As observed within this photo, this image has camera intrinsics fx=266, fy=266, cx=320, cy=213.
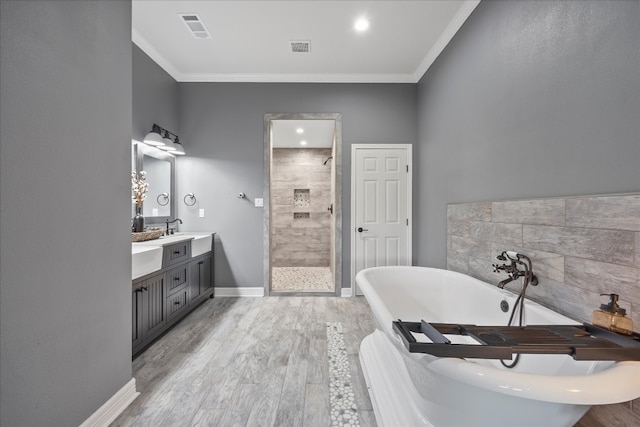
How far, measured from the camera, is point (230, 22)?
2.41 metres

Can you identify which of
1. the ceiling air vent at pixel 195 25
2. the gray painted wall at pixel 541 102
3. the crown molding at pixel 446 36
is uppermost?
the ceiling air vent at pixel 195 25

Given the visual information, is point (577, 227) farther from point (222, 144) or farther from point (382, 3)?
point (222, 144)

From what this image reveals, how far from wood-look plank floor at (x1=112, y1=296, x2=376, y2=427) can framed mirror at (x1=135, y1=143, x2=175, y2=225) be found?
1209 millimetres

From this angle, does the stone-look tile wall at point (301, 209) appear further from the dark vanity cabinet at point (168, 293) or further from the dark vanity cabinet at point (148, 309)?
the dark vanity cabinet at point (148, 309)

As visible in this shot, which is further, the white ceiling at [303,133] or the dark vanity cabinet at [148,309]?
the white ceiling at [303,133]

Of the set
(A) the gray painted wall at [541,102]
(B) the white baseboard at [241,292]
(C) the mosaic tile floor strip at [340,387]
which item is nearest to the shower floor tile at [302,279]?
(B) the white baseboard at [241,292]

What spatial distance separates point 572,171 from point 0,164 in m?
2.43

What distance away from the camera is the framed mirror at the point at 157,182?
285 cm

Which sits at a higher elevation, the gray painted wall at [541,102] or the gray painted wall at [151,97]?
the gray painted wall at [151,97]

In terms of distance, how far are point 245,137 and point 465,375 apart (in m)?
3.31

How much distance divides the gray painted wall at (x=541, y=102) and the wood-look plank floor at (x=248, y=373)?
1.02 metres

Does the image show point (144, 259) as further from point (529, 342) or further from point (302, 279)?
point (302, 279)

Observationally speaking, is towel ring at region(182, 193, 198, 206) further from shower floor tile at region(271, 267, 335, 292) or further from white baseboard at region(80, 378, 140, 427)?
white baseboard at region(80, 378, 140, 427)

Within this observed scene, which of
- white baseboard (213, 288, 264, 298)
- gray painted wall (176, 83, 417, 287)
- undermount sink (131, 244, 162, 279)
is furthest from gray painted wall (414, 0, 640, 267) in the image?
undermount sink (131, 244, 162, 279)
